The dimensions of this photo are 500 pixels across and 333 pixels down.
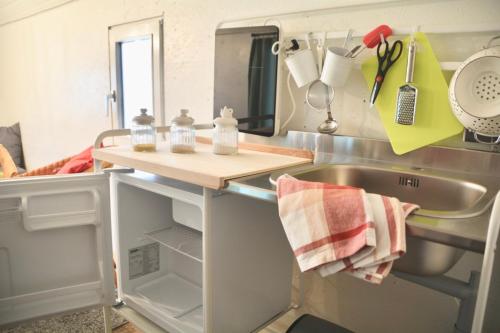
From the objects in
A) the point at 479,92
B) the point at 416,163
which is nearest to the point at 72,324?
the point at 416,163

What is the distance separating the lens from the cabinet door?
130cm

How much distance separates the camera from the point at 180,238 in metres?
1.53

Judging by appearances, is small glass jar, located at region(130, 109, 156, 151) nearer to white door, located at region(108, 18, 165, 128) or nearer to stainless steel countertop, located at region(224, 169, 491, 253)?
white door, located at region(108, 18, 165, 128)

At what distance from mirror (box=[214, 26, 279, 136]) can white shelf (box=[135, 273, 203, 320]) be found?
0.76 metres

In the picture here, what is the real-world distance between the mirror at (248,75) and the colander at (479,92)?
0.66 metres

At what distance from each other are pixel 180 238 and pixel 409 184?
3.03 feet

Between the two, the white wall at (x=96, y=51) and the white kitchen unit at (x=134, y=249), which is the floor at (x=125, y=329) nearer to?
the white kitchen unit at (x=134, y=249)

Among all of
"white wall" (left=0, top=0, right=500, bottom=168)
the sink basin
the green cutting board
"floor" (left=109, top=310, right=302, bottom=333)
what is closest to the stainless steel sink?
the sink basin

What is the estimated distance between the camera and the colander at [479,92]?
0.95 m

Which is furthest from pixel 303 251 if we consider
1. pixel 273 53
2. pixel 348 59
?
pixel 273 53

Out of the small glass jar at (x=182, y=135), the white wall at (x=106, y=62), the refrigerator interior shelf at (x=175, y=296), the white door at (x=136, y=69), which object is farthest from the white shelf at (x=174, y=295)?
the white door at (x=136, y=69)

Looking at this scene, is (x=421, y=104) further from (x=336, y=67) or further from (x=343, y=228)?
(x=343, y=228)

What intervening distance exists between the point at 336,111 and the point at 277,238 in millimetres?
522

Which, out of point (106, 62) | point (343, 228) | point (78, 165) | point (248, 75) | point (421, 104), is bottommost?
point (78, 165)
